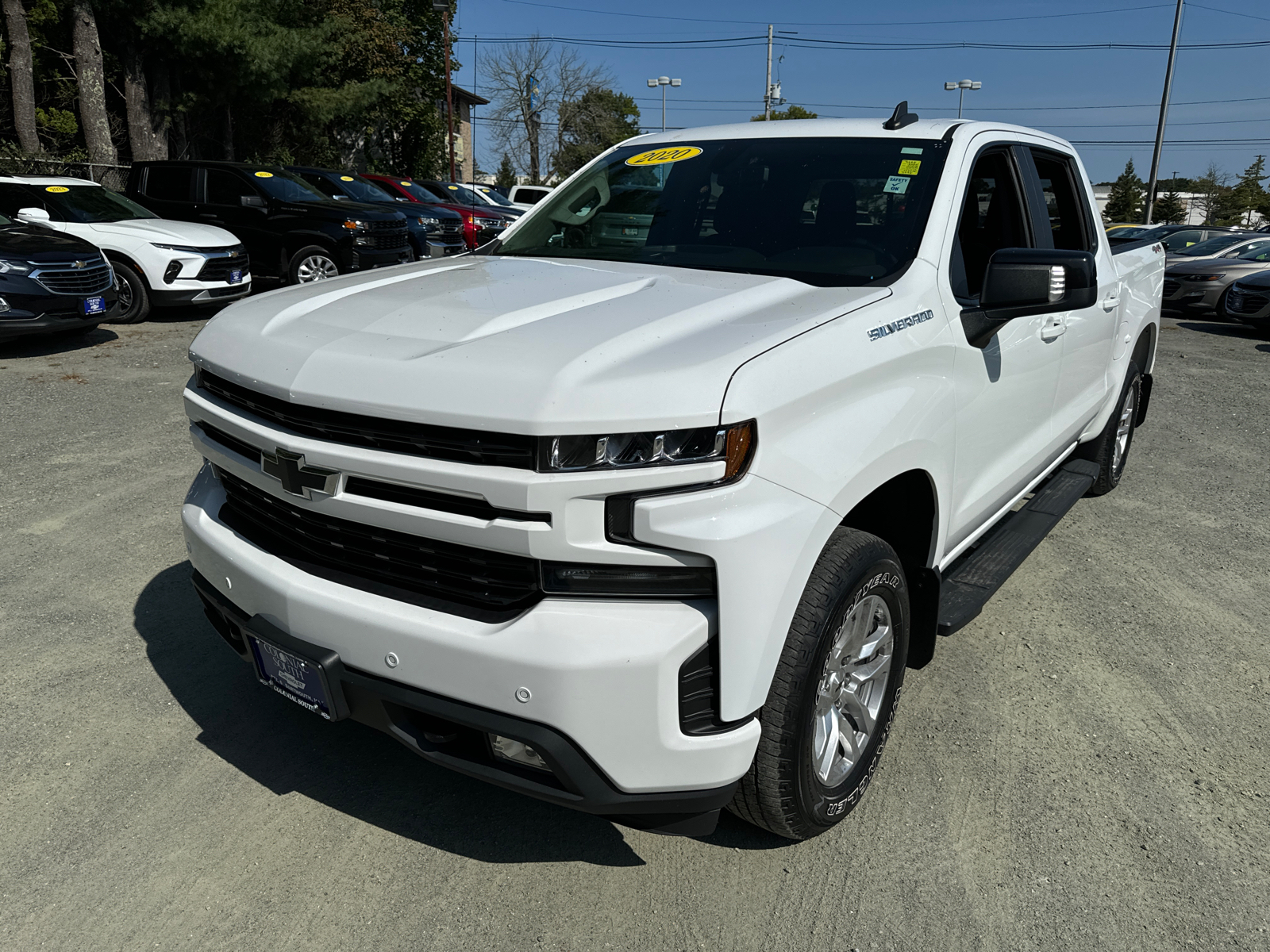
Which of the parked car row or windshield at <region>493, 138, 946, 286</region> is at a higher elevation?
windshield at <region>493, 138, 946, 286</region>

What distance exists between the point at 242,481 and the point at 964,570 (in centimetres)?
243

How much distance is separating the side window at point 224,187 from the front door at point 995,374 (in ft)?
38.9

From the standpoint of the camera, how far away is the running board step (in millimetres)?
3135

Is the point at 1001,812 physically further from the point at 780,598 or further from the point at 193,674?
the point at 193,674

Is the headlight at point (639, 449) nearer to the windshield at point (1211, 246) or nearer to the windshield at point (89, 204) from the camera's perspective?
the windshield at point (89, 204)

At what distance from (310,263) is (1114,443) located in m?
10.5

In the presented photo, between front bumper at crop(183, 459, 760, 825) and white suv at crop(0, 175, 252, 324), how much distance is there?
33.2ft

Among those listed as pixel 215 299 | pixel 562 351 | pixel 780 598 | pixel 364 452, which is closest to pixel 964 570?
pixel 780 598

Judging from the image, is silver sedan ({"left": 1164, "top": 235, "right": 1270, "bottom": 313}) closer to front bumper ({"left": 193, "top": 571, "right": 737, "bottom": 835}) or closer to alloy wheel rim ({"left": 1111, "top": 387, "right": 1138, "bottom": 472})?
alloy wheel rim ({"left": 1111, "top": 387, "right": 1138, "bottom": 472})

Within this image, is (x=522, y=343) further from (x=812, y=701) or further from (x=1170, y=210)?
(x=1170, y=210)

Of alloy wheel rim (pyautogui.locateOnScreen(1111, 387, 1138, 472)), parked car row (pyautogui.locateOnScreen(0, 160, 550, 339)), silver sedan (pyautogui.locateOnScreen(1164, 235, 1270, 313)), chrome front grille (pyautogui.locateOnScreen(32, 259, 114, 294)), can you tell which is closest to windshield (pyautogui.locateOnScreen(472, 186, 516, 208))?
parked car row (pyautogui.locateOnScreen(0, 160, 550, 339))

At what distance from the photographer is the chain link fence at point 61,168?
18.9 metres

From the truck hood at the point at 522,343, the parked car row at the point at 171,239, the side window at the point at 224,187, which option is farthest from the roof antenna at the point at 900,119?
the side window at the point at 224,187

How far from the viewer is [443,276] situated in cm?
306
